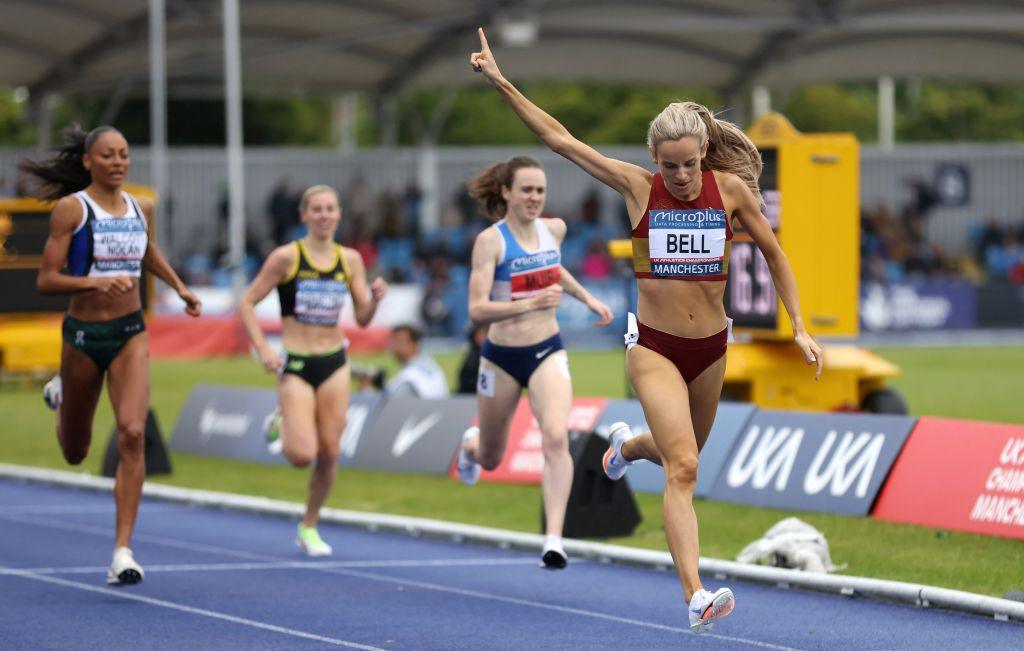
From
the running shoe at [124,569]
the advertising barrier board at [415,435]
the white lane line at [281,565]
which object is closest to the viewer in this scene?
the running shoe at [124,569]

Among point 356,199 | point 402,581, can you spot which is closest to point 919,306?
point 356,199

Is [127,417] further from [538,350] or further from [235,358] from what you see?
[235,358]

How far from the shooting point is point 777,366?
593 inches

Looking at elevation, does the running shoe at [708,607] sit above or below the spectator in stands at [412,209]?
below

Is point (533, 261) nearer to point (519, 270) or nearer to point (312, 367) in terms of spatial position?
point (519, 270)

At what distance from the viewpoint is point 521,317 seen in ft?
32.4

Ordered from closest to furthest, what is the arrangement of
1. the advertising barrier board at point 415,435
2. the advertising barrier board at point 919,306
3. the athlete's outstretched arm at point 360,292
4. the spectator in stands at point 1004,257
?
the athlete's outstretched arm at point 360,292 < the advertising barrier board at point 415,435 < the advertising barrier board at point 919,306 < the spectator in stands at point 1004,257

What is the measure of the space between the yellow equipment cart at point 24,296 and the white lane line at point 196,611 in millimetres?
13770

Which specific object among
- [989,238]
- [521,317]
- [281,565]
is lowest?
[281,565]

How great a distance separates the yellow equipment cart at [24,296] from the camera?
2381cm

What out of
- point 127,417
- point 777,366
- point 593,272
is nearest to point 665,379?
point 127,417

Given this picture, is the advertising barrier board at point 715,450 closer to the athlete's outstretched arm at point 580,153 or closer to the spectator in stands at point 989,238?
the athlete's outstretched arm at point 580,153

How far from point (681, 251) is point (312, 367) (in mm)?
3920

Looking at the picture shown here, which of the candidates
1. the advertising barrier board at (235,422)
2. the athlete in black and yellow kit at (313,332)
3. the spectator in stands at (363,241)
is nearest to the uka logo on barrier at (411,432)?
the advertising barrier board at (235,422)
